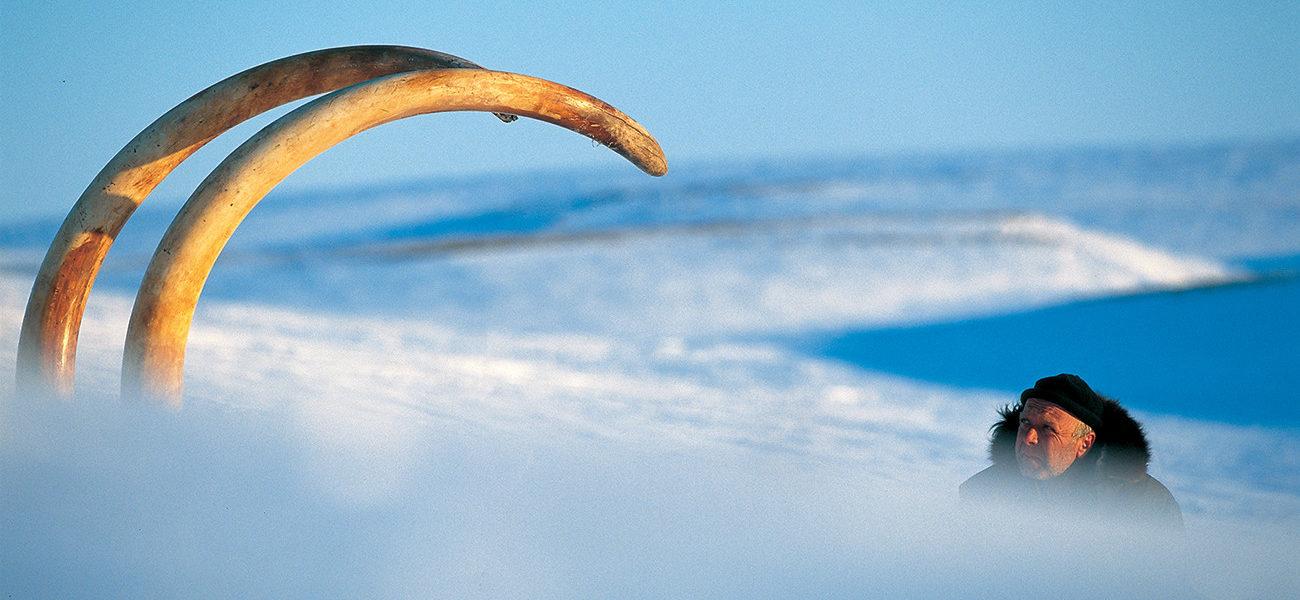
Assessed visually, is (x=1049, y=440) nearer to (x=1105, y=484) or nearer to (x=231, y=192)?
(x=1105, y=484)

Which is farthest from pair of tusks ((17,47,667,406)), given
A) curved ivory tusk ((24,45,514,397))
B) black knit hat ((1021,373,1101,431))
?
black knit hat ((1021,373,1101,431))

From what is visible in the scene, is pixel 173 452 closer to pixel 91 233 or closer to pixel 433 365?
pixel 91 233

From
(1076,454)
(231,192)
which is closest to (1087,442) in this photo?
(1076,454)

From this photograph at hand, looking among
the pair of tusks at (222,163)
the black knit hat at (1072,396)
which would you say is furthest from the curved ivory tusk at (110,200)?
the black knit hat at (1072,396)

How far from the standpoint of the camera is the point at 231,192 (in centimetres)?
117

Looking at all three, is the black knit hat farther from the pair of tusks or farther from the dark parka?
the pair of tusks

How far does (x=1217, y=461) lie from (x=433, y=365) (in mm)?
1929

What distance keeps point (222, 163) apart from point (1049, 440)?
3.13 feet

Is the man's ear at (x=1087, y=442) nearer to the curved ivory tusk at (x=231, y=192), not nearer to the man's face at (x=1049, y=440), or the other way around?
the man's face at (x=1049, y=440)

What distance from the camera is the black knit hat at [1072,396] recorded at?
138cm

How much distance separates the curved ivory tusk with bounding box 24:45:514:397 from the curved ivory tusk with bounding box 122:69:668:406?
82mm

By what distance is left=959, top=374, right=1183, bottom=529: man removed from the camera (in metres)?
1.37

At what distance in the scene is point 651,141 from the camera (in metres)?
1.34

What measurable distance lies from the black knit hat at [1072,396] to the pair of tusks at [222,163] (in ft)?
1.69
